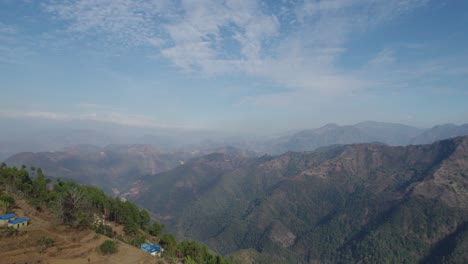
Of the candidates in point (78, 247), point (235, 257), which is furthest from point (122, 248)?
point (235, 257)

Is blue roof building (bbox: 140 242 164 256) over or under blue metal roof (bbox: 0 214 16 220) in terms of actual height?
under

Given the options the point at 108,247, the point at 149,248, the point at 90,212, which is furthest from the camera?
the point at 90,212

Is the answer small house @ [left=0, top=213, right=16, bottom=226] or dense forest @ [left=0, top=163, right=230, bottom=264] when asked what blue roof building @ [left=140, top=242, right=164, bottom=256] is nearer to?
dense forest @ [left=0, top=163, right=230, bottom=264]

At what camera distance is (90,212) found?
62.3 meters

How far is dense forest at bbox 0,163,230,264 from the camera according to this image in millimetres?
52531

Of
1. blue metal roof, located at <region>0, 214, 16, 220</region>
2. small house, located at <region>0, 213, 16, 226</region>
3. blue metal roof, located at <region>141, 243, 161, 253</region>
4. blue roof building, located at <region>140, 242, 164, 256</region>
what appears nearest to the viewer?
small house, located at <region>0, 213, 16, 226</region>

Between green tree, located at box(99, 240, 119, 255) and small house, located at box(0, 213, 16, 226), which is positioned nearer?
green tree, located at box(99, 240, 119, 255)

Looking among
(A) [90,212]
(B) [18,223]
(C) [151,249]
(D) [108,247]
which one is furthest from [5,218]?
(C) [151,249]

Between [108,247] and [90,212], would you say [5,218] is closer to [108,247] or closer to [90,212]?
[90,212]

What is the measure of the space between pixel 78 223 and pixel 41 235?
21.1 ft

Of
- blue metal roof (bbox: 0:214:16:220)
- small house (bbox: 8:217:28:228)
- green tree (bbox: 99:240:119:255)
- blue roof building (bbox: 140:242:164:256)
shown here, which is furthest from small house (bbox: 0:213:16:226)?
blue roof building (bbox: 140:242:164:256)

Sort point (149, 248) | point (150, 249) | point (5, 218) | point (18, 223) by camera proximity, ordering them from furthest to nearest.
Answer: point (149, 248) → point (150, 249) → point (5, 218) → point (18, 223)

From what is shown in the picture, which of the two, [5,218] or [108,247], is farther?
[5,218]

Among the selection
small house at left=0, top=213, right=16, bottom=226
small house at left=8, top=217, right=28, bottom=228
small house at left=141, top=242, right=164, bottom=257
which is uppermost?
small house at left=0, top=213, right=16, bottom=226
